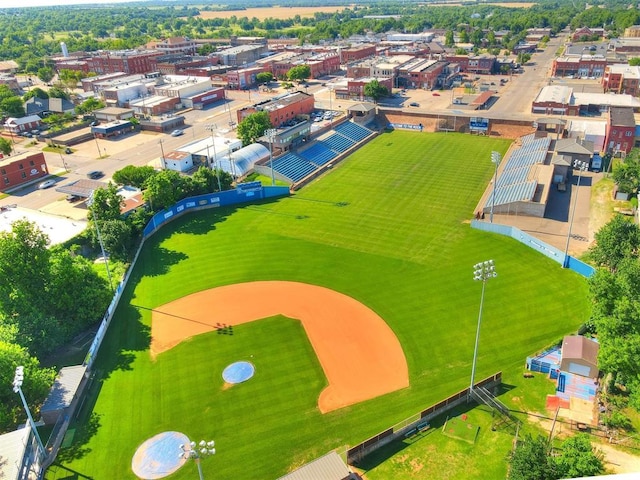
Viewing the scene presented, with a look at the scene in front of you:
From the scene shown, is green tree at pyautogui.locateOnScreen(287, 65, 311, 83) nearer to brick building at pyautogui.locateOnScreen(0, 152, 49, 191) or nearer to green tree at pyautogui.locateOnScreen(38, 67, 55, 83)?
green tree at pyautogui.locateOnScreen(38, 67, 55, 83)

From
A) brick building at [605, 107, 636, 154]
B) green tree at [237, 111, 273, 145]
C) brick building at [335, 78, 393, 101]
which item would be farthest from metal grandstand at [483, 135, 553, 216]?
brick building at [335, 78, 393, 101]

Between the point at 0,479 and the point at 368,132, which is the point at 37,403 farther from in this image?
the point at 368,132

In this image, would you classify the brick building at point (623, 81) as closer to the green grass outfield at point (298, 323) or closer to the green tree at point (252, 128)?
the green grass outfield at point (298, 323)

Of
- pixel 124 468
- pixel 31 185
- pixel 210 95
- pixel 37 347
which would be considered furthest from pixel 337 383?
pixel 210 95

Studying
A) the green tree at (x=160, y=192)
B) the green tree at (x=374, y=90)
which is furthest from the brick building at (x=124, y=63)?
the green tree at (x=160, y=192)

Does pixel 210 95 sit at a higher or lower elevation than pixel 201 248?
higher

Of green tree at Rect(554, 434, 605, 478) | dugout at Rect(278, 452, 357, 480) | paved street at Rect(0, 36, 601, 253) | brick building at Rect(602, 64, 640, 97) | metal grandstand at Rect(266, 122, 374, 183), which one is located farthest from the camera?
brick building at Rect(602, 64, 640, 97)

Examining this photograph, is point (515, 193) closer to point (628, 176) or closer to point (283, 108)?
point (628, 176)
